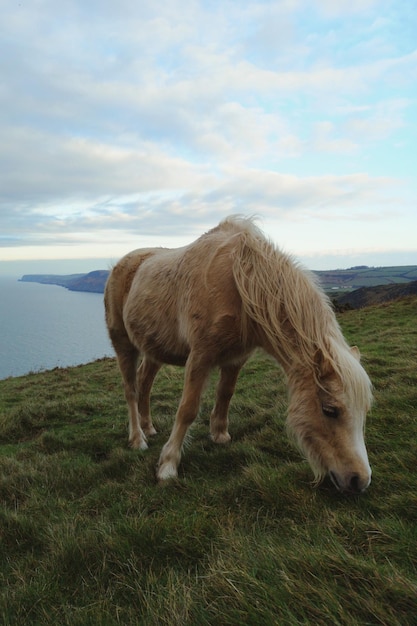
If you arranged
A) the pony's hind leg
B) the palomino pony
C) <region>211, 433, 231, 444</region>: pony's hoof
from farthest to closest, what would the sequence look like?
the pony's hind leg, <region>211, 433, 231, 444</region>: pony's hoof, the palomino pony

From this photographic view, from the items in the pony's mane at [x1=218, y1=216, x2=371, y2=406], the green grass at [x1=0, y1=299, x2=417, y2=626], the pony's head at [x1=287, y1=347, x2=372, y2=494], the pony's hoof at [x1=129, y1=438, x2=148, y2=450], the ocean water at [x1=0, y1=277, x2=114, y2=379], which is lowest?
the ocean water at [x1=0, y1=277, x2=114, y2=379]

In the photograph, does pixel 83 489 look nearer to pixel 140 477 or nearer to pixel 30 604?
pixel 140 477

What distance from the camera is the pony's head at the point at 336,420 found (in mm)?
2945

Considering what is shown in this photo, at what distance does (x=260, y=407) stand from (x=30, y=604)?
4034 mm

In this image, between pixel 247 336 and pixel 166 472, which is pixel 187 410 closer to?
pixel 166 472

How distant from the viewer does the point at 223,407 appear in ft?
16.8

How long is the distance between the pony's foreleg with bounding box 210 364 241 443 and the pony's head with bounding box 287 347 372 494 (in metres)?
1.72

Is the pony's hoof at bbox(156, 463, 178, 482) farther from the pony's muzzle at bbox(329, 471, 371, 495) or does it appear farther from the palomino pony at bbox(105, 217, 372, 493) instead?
the pony's muzzle at bbox(329, 471, 371, 495)

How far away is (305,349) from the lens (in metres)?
3.52

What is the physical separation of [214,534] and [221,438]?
2.37 meters

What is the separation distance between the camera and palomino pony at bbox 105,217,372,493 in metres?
3.16

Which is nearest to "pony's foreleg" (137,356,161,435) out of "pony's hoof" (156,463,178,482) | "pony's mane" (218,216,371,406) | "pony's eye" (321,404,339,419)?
"pony's hoof" (156,463,178,482)

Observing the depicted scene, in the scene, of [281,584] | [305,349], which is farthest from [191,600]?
[305,349]

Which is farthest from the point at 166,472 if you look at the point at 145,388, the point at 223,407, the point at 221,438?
the point at 145,388
